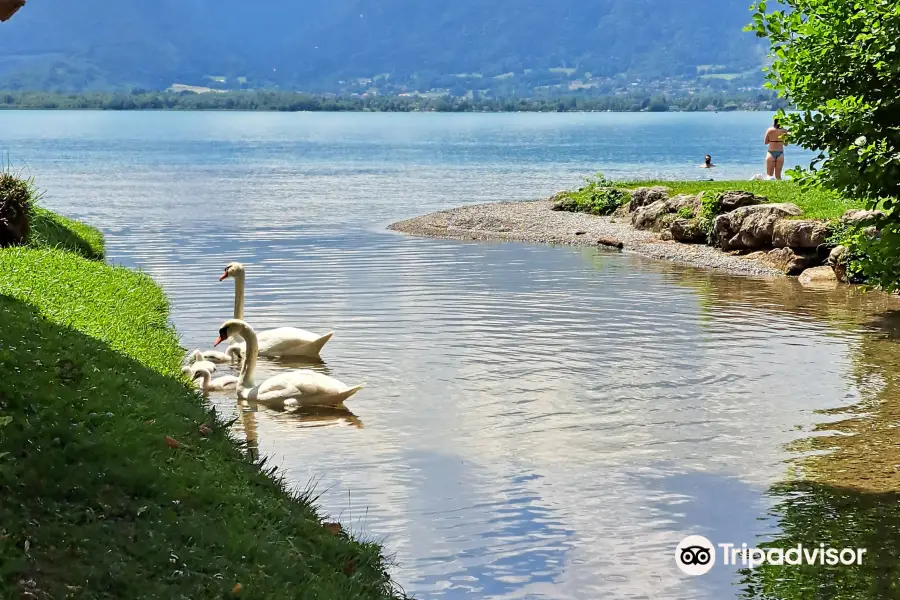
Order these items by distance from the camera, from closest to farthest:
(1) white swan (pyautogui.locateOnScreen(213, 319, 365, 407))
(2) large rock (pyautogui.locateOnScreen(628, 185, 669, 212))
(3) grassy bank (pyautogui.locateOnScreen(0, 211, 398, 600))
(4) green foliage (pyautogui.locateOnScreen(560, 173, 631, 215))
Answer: (3) grassy bank (pyautogui.locateOnScreen(0, 211, 398, 600))
(1) white swan (pyautogui.locateOnScreen(213, 319, 365, 407))
(2) large rock (pyautogui.locateOnScreen(628, 185, 669, 212))
(4) green foliage (pyautogui.locateOnScreen(560, 173, 631, 215))

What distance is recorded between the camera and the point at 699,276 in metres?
28.0

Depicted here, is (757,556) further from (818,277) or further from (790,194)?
(790,194)

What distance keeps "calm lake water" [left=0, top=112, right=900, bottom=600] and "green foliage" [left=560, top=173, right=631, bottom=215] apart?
28.2 feet

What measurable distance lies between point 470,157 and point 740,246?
8232cm

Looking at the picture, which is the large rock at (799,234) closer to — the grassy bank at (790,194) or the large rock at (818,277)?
the grassy bank at (790,194)

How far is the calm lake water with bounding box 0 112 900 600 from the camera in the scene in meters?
10.4

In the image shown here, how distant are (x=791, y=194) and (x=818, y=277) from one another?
6.95m

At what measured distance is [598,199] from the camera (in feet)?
140

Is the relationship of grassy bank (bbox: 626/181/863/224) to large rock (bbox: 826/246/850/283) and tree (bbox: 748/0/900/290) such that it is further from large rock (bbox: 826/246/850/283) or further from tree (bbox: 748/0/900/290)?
tree (bbox: 748/0/900/290)

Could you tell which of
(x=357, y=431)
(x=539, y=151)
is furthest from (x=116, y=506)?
(x=539, y=151)

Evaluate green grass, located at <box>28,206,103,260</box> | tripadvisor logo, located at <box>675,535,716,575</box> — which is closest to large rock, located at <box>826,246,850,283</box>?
green grass, located at <box>28,206,103,260</box>

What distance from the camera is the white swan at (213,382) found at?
15578mm

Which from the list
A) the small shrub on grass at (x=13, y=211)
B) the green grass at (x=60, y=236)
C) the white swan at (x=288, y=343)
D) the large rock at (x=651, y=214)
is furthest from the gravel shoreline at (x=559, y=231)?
the small shrub on grass at (x=13, y=211)

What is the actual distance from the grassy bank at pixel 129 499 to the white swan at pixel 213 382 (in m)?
3.39
